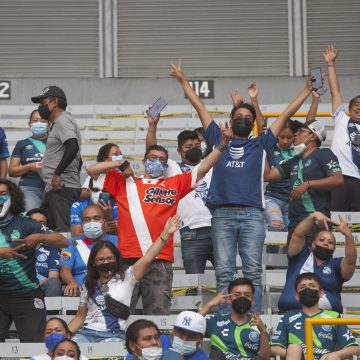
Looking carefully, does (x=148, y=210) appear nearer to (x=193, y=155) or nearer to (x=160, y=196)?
(x=160, y=196)

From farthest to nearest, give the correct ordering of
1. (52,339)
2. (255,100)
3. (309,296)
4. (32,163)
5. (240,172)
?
1. (32,163)
2. (255,100)
3. (240,172)
4. (309,296)
5. (52,339)

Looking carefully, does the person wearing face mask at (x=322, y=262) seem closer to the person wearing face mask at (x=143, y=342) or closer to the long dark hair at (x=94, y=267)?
the long dark hair at (x=94, y=267)

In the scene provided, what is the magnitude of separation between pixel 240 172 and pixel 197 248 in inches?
40.8

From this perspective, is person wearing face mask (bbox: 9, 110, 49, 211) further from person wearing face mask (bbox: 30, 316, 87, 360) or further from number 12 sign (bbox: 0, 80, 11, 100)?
number 12 sign (bbox: 0, 80, 11, 100)

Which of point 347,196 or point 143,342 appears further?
point 347,196

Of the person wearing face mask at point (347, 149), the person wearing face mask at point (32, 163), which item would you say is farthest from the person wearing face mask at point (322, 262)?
the person wearing face mask at point (32, 163)

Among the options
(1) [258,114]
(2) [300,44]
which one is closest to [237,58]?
(2) [300,44]

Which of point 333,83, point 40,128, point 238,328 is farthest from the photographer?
point 40,128

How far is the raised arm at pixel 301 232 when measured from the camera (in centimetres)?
1143

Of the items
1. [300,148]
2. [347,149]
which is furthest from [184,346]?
[347,149]

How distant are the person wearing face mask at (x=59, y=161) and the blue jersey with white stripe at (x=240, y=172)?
1864mm

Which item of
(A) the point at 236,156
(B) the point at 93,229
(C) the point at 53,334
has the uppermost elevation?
(A) the point at 236,156

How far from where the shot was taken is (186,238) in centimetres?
1262

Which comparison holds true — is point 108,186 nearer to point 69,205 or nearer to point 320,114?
point 69,205
